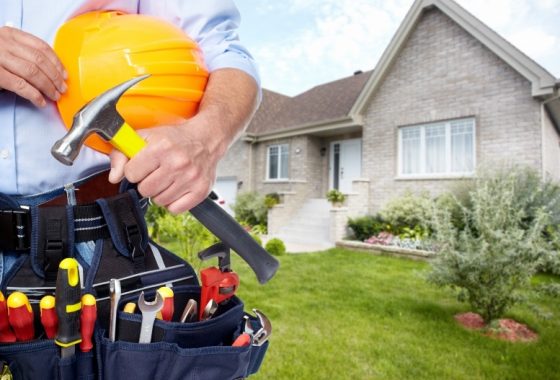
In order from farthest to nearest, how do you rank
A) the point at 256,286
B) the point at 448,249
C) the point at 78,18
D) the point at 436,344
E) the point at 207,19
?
the point at 256,286 < the point at 448,249 < the point at 436,344 < the point at 207,19 < the point at 78,18

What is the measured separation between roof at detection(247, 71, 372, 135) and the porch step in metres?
3.28

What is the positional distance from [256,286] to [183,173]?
5.67 metres

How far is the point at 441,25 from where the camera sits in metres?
11.6

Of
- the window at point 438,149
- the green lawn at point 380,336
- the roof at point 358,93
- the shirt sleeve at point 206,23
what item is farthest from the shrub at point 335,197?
the shirt sleeve at point 206,23

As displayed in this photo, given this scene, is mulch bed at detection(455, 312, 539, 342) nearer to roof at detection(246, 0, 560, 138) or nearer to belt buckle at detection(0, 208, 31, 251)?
belt buckle at detection(0, 208, 31, 251)

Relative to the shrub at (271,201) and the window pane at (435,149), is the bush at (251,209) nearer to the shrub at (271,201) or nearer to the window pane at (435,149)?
the shrub at (271,201)

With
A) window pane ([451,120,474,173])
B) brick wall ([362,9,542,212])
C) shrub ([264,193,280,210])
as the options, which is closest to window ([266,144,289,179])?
shrub ([264,193,280,210])

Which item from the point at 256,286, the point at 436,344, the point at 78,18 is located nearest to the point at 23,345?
the point at 78,18

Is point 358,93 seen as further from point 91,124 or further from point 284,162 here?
point 91,124

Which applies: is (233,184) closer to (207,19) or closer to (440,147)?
(440,147)

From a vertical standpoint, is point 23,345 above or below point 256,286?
above

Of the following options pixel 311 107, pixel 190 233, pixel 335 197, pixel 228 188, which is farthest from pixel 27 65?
pixel 228 188

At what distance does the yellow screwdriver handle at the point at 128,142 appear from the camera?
73cm

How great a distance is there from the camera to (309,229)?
1313 centimetres
